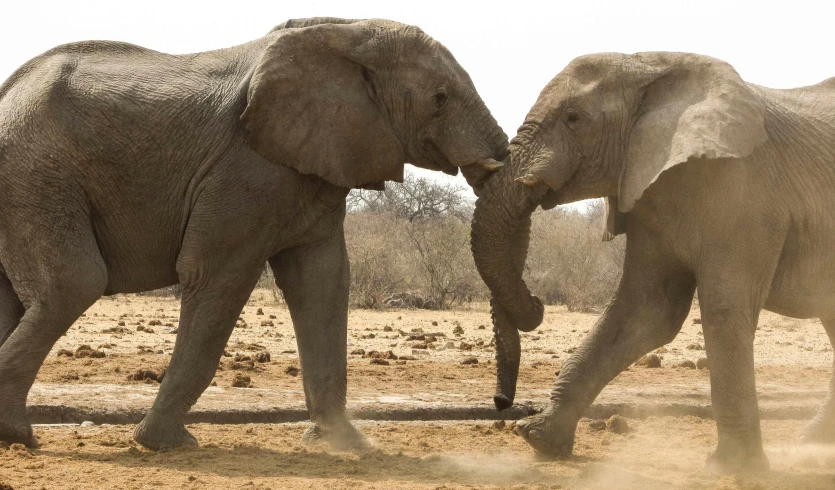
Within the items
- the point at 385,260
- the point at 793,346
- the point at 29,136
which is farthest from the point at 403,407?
the point at 385,260

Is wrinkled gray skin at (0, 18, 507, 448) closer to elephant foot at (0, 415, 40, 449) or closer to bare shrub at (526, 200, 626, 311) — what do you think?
elephant foot at (0, 415, 40, 449)

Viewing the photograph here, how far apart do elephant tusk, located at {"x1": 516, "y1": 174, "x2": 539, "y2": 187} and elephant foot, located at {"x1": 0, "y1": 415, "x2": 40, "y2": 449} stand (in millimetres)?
3158

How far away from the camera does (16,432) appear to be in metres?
7.64

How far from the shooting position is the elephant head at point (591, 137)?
7480mm

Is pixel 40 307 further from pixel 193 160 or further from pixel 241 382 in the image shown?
pixel 241 382

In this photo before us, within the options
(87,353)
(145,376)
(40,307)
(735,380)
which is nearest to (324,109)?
(40,307)

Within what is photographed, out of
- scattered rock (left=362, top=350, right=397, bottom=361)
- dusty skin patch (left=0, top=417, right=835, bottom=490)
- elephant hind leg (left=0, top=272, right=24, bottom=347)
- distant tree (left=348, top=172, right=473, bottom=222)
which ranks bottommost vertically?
dusty skin patch (left=0, top=417, right=835, bottom=490)

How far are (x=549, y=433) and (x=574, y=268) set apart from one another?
16228 millimetres

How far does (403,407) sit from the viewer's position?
31.8 ft

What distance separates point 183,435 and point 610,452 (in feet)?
8.47

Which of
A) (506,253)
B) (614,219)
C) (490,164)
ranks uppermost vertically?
(490,164)

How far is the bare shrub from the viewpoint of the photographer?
22703 mm

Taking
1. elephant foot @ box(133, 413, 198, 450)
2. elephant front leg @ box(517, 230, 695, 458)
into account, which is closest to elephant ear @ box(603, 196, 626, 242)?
Result: elephant front leg @ box(517, 230, 695, 458)

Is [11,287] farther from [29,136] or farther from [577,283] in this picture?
[577,283]
